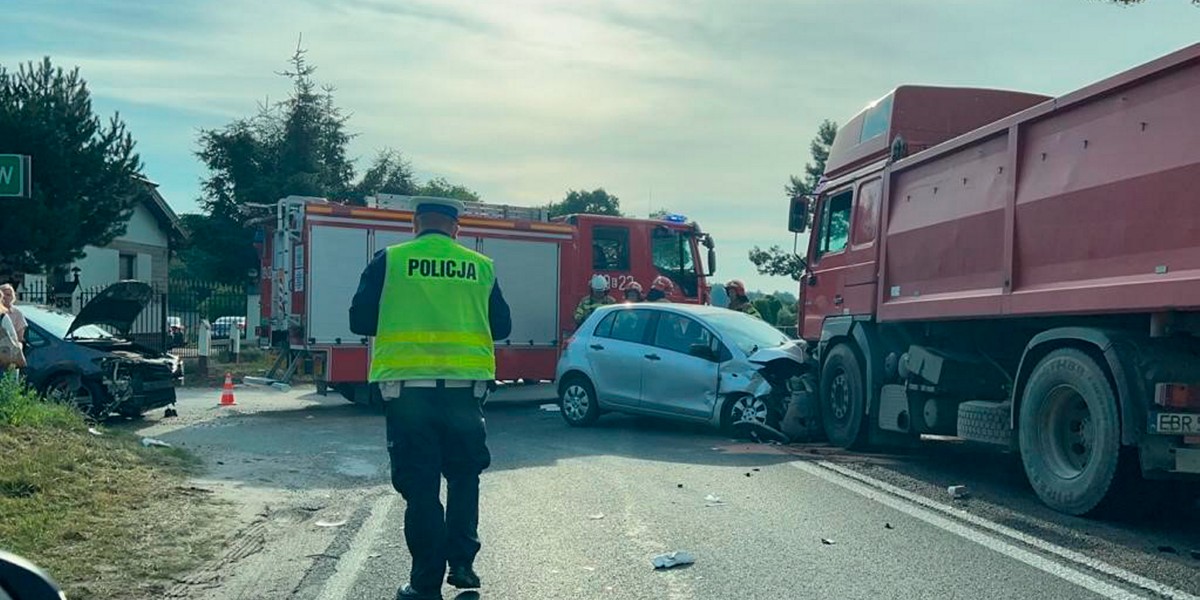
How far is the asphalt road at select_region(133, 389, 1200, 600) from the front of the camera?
18.4 ft

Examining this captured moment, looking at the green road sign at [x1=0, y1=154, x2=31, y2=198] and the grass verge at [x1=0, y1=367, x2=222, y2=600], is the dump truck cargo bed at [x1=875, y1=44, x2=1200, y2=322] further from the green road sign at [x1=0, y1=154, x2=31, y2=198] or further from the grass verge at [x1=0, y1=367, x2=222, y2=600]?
the green road sign at [x1=0, y1=154, x2=31, y2=198]

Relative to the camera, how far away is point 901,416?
1002 cm

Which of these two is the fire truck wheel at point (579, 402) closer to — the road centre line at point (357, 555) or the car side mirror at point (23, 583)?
the road centre line at point (357, 555)

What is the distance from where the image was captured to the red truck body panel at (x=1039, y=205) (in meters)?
6.58

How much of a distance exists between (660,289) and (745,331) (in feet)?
14.5

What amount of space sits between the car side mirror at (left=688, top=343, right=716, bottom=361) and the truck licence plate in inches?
240

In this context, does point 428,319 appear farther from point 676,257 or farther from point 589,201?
point 589,201

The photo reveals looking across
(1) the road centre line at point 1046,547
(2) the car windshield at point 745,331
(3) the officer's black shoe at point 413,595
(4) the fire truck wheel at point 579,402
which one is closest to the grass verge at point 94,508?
(3) the officer's black shoe at point 413,595

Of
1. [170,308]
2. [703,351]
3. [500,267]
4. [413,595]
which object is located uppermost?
[500,267]

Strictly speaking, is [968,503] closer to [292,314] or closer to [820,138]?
[292,314]

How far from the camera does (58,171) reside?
2406 cm

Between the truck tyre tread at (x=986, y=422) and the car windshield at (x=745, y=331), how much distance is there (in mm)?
3452

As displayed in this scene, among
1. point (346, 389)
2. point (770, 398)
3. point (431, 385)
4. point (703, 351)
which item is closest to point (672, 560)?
point (431, 385)

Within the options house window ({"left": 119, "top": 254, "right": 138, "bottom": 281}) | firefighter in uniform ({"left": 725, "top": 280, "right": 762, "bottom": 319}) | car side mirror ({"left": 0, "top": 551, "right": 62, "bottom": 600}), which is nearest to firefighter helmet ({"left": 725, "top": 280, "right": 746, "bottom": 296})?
firefighter in uniform ({"left": 725, "top": 280, "right": 762, "bottom": 319})
